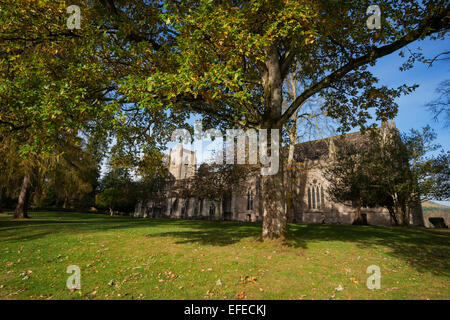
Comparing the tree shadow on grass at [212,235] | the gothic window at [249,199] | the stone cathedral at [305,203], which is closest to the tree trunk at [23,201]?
the tree shadow on grass at [212,235]

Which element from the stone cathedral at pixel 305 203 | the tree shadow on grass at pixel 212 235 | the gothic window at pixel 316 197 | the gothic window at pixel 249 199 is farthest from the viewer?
the gothic window at pixel 249 199

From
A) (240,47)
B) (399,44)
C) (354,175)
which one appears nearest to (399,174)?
(354,175)

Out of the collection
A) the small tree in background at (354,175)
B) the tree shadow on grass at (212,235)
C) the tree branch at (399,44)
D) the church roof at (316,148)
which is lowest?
the tree shadow on grass at (212,235)

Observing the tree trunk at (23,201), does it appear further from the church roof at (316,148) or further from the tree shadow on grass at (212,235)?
the church roof at (316,148)

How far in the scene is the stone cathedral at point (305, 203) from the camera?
98.7ft

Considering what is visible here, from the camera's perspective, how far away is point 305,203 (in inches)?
1368

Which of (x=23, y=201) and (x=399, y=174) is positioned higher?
(x=399, y=174)

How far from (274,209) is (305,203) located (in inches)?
1112

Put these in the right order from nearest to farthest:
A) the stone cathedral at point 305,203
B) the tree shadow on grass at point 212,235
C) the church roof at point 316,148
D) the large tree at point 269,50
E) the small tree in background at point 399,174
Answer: the large tree at point 269,50
the tree shadow on grass at point 212,235
the small tree in background at point 399,174
the stone cathedral at point 305,203
the church roof at point 316,148

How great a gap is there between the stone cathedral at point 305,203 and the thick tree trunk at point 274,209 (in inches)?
764

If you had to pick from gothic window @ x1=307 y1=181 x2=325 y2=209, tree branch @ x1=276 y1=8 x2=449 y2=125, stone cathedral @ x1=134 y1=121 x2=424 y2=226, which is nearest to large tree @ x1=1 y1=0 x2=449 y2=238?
tree branch @ x1=276 y1=8 x2=449 y2=125

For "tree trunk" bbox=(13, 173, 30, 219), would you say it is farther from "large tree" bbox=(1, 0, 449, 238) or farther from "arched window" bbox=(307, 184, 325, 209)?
"arched window" bbox=(307, 184, 325, 209)

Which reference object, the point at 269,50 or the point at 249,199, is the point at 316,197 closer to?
the point at 249,199
